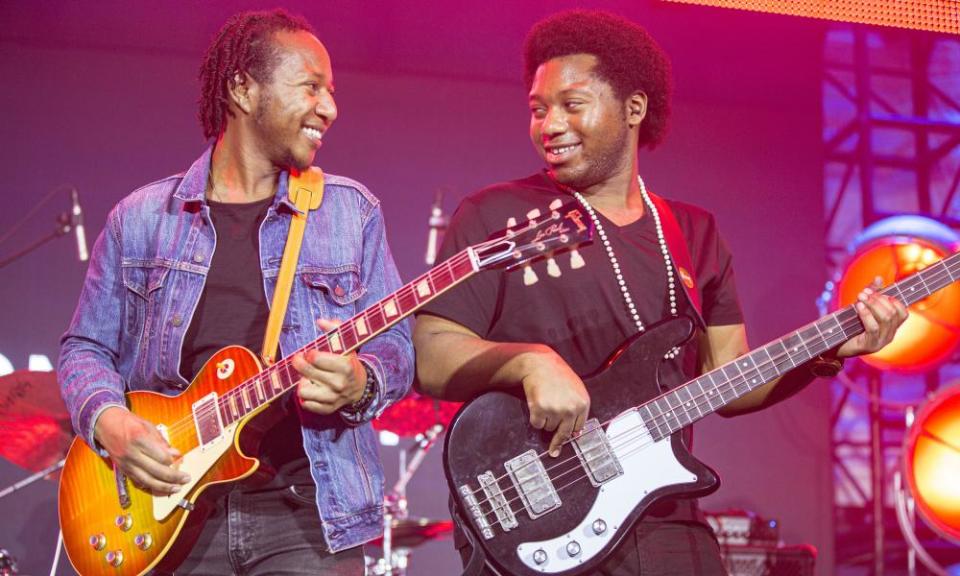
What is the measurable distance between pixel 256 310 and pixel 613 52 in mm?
1431

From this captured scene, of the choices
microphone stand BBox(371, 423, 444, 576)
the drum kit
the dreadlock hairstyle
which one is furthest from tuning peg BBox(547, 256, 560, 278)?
the drum kit

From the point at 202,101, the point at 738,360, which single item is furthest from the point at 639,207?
the point at 202,101

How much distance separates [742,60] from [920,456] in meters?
3.15

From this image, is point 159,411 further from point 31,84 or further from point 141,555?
point 31,84

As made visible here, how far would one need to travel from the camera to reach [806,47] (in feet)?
24.9

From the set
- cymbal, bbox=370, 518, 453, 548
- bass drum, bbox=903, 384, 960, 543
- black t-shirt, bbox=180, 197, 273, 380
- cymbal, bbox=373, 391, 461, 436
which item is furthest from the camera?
bass drum, bbox=903, 384, 960, 543

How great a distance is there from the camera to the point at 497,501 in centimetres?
265

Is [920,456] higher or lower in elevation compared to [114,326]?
lower

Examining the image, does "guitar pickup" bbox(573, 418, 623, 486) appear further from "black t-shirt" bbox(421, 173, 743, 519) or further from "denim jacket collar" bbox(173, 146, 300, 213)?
"denim jacket collar" bbox(173, 146, 300, 213)

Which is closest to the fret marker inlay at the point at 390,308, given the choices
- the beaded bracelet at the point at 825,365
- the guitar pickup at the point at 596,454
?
the guitar pickup at the point at 596,454

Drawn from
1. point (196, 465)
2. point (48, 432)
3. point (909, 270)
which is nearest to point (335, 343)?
point (196, 465)

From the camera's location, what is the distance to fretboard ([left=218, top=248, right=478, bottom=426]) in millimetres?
2650

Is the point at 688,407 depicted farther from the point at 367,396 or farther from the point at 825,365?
the point at 367,396

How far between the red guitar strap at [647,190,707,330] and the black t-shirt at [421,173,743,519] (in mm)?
38
